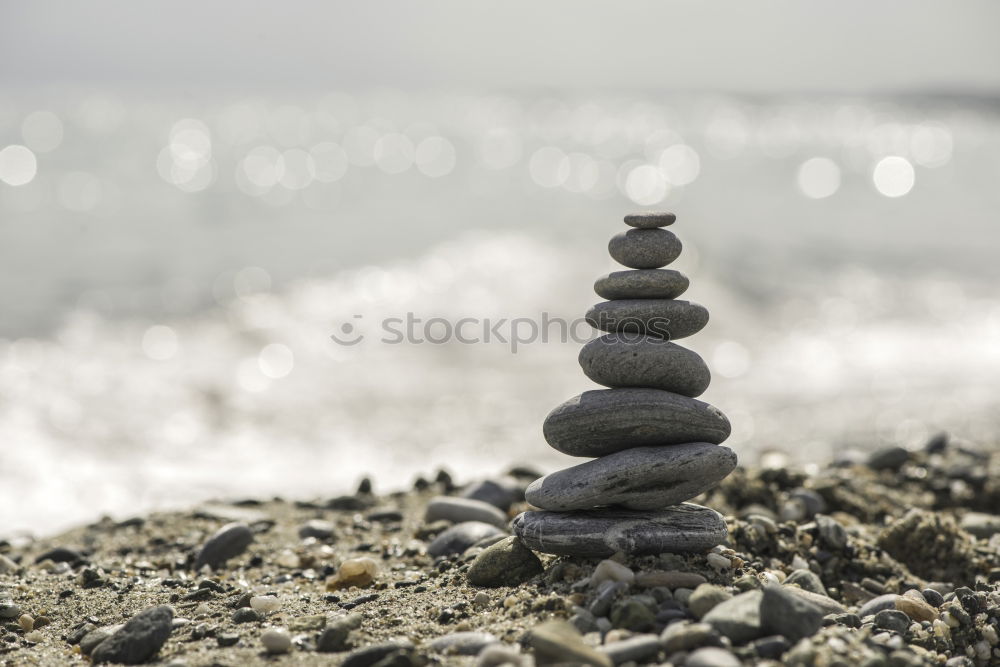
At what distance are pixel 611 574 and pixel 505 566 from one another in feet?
2.53

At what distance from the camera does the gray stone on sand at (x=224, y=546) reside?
6.21 meters

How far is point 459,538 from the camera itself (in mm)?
6172

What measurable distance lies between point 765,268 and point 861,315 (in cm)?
350

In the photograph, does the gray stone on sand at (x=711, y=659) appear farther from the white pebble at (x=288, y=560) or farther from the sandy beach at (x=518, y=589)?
the white pebble at (x=288, y=560)

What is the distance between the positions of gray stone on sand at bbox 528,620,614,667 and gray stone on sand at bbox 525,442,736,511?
50.3 inches

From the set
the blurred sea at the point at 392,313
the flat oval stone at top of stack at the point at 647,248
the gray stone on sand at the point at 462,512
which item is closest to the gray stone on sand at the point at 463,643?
the flat oval stone at top of stack at the point at 647,248

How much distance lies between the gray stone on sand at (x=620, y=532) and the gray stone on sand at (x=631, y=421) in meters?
0.41

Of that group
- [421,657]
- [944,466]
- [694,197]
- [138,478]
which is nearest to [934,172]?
[694,197]

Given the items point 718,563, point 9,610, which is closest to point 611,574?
point 718,563

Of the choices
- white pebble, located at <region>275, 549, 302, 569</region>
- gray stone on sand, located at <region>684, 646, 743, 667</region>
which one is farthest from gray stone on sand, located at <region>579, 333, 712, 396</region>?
white pebble, located at <region>275, 549, 302, 569</region>

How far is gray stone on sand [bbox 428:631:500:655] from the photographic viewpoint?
13.1 feet

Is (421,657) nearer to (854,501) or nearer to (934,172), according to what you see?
(854,501)

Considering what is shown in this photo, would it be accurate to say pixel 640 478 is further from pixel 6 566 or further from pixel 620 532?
pixel 6 566

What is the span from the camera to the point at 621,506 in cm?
523
